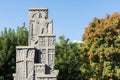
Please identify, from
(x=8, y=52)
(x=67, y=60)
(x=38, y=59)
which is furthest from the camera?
(x=67, y=60)

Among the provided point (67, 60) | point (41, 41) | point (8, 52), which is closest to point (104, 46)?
point (67, 60)

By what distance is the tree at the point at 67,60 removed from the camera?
27422 mm

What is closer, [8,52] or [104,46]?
[8,52]

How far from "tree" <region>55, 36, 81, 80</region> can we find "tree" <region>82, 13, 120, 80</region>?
6.21 feet

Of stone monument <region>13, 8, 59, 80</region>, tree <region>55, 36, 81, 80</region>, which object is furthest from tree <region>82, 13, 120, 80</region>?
stone monument <region>13, 8, 59, 80</region>

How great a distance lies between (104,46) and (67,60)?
3954 millimetres

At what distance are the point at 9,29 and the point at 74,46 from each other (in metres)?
6.23

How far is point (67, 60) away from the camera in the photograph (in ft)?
91.8

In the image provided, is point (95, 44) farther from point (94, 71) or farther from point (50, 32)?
point (50, 32)

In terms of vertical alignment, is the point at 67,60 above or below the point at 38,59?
below

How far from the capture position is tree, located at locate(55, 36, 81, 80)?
90.0 ft

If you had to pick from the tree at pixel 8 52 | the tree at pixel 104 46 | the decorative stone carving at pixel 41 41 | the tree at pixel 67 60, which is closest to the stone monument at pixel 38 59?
the decorative stone carving at pixel 41 41

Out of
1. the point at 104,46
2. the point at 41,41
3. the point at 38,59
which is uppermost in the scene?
the point at 41,41

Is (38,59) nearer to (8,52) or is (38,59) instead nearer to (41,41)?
(41,41)
